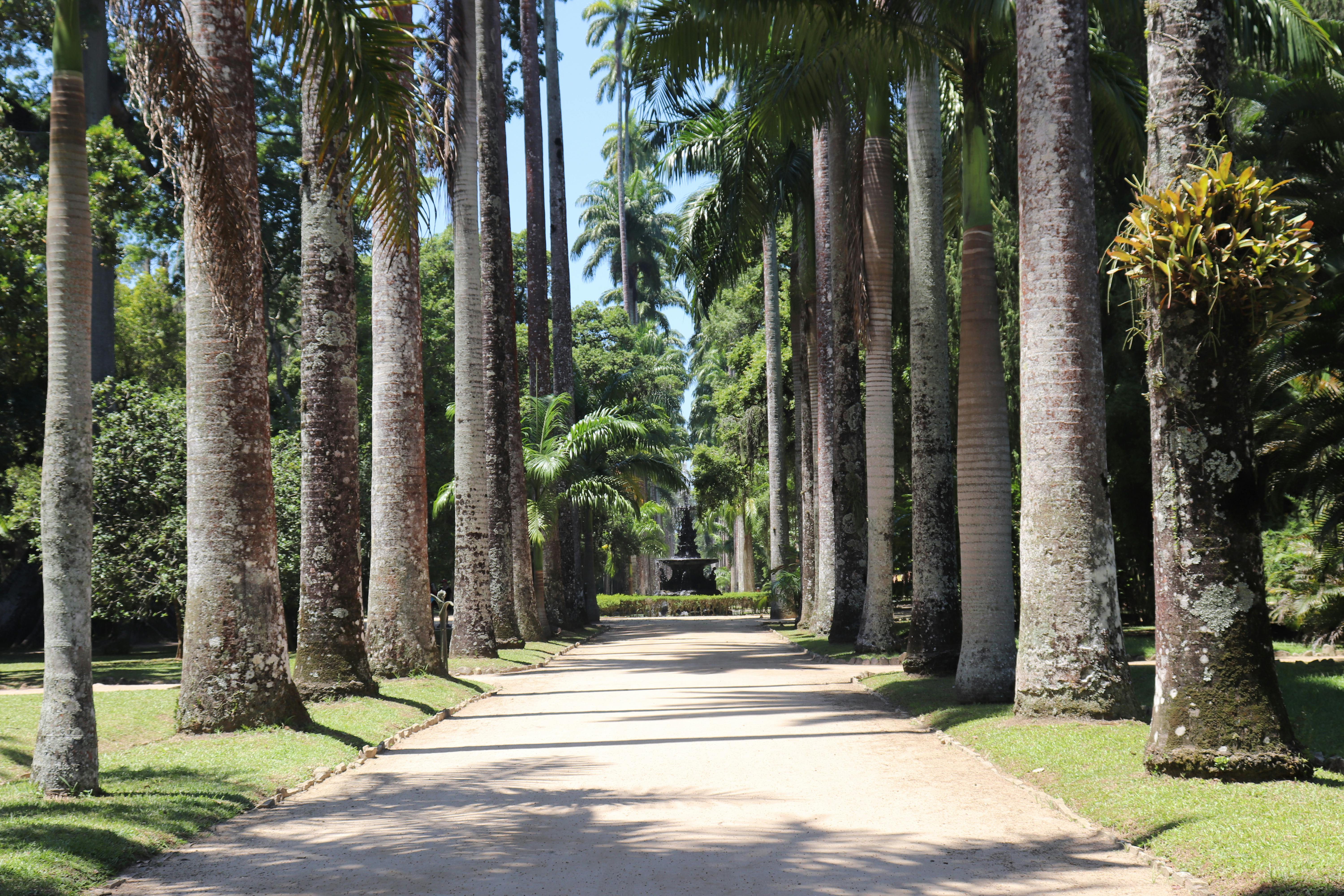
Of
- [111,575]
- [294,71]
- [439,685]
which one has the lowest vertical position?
[439,685]

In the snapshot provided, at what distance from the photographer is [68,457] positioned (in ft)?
25.0

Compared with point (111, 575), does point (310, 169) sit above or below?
above

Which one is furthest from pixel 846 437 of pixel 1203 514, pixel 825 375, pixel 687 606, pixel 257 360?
pixel 687 606

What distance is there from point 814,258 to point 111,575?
16647 mm

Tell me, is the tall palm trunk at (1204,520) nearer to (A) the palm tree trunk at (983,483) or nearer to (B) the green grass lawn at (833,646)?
(A) the palm tree trunk at (983,483)

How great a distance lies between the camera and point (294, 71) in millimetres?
8703

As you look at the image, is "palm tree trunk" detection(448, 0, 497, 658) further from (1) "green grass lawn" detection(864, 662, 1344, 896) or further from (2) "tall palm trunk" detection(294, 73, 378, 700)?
(1) "green grass lawn" detection(864, 662, 1344, 896)

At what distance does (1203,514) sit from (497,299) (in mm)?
16596

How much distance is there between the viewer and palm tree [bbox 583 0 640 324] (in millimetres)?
56156

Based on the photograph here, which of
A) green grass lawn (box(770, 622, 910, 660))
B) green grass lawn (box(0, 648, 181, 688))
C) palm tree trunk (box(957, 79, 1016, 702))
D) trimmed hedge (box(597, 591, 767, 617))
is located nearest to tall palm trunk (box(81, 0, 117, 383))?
green grass lawn (box(0, 648, 181, 688))

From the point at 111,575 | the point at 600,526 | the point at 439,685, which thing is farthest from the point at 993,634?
the point at 600,526

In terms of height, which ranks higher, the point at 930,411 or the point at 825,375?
the point at 825,375

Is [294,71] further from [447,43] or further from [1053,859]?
[447,43]

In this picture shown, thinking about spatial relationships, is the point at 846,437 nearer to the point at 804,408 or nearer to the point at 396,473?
the point at 396,473
